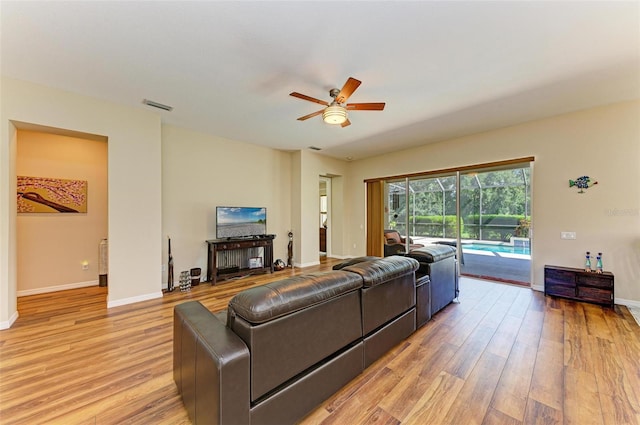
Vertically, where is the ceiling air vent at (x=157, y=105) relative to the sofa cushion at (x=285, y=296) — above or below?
above

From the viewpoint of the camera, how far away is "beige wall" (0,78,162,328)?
2889mm

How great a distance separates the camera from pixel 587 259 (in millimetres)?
3836

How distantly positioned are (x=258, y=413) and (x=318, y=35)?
282cm

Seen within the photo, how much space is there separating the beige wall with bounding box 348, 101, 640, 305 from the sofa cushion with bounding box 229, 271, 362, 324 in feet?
14.6

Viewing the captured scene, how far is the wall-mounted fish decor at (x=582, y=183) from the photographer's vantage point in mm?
3867

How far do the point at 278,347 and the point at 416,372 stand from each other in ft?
4.46

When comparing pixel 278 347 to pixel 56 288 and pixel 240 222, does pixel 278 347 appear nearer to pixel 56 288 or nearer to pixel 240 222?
pixel 240 222

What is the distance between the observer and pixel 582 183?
392 centimetres

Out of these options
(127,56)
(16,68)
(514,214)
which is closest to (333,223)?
(514,214)

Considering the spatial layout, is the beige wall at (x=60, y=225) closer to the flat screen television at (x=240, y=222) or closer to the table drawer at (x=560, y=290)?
the flat screen television at (x=240, y=222)

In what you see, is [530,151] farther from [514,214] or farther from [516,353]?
[516,353]

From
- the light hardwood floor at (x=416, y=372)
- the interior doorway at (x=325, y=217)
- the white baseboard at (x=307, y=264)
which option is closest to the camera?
the light hardwood floor at (x=416, y=372)

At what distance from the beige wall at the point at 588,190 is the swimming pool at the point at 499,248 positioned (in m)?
0.36

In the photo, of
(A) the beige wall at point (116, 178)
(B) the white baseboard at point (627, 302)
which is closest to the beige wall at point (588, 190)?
(B) the white baseboard at point (627, 302)
